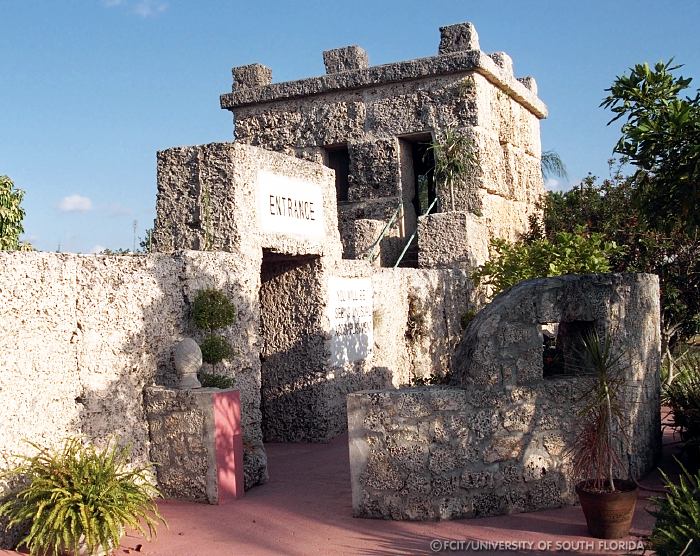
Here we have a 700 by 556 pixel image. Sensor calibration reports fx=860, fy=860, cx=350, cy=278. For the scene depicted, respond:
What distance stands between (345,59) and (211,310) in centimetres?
917

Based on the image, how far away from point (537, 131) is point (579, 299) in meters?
12.9

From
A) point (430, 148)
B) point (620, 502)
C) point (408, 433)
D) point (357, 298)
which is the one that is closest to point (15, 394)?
point (408, 433)

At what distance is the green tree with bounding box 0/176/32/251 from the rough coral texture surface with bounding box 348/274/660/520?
10.2 m

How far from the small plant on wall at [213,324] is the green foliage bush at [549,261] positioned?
604cm

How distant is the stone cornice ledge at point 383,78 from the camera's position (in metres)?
15.4

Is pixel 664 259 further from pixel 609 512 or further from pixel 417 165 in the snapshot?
pixel 609 512

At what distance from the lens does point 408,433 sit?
23.0 ft

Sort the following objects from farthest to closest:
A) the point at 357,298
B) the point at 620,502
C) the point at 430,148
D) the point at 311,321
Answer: the point at 430,148 < the point at 357,298 < the point at 311,321 < the point at 620,502

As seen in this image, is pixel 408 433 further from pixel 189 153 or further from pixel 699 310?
pixel 699 310

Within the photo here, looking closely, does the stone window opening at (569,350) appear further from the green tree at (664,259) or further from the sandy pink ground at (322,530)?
the green tree at (664,259)

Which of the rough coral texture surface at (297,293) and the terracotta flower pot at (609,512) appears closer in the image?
the terracotta flower pot at (609,512)

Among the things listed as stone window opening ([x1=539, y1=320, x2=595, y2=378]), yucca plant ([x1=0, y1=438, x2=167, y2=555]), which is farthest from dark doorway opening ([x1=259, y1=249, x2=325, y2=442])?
yucca plant ([x1=0, y1=438, x2=167, y2=555])

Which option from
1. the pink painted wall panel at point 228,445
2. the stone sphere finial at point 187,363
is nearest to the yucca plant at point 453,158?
the stone sphere finial at point 187,363

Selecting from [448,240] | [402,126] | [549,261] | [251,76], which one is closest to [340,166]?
[402,126]
